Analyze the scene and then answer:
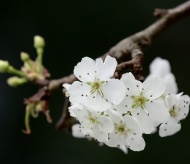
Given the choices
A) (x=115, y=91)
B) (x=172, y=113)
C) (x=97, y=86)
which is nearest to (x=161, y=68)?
(x=172, y=113)

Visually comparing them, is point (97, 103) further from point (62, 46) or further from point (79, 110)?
point (62, 46)

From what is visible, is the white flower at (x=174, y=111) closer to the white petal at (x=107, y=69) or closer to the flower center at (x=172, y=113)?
the flower center at (x=172, y=113)

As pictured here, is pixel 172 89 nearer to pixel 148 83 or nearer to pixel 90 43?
pixel 148 83

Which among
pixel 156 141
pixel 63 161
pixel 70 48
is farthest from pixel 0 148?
pixel 156 141

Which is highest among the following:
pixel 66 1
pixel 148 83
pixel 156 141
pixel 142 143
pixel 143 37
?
pixel 66 1

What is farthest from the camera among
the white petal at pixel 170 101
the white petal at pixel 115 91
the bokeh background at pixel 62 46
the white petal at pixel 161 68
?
the bokeh background at pixel 62 46

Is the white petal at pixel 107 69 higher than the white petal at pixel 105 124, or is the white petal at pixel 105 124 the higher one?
the white petal at pixel 107 69

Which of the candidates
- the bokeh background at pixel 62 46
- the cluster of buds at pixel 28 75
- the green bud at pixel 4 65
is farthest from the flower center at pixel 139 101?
the bokeh background at pixel 62 46
